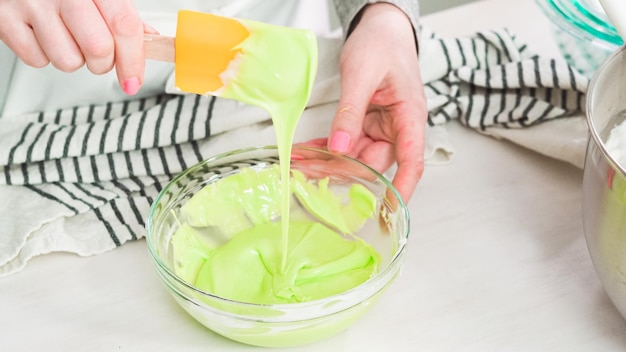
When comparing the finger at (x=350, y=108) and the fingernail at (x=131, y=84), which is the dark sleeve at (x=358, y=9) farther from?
the fingernail at (x=131, y=84)

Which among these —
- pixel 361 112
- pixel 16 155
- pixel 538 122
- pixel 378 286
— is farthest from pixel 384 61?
pixel 16 155

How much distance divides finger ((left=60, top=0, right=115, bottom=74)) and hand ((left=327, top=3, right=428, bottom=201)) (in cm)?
26

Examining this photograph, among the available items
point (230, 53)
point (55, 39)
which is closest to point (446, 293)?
point (230, 53)

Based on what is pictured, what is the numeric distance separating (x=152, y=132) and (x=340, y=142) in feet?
0.71

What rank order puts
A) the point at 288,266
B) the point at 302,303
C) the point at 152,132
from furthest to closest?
the point at 152,132
the point at 288,266
the point at 302,303

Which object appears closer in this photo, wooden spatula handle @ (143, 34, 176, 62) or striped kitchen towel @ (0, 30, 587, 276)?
wooden spatula handle @ (143, 34, 176, 62)

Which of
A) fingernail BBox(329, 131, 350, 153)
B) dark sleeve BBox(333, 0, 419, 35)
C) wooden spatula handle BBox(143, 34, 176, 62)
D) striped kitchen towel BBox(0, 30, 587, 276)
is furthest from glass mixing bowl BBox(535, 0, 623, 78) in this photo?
wooden spatula handle BBox(143, 34, 176, 62)

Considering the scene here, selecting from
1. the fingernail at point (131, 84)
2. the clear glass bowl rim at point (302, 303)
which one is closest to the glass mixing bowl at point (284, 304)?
the clear glass bowl rim at point (302, 303)

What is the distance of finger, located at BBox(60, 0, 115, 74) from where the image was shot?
610 mm

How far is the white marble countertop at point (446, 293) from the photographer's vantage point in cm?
68

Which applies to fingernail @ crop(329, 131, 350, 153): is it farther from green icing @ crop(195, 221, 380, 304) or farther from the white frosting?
the white frosting

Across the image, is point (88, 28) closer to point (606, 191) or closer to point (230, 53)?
point (230, 53)

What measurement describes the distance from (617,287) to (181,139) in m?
0.48

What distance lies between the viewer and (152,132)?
845 mm
